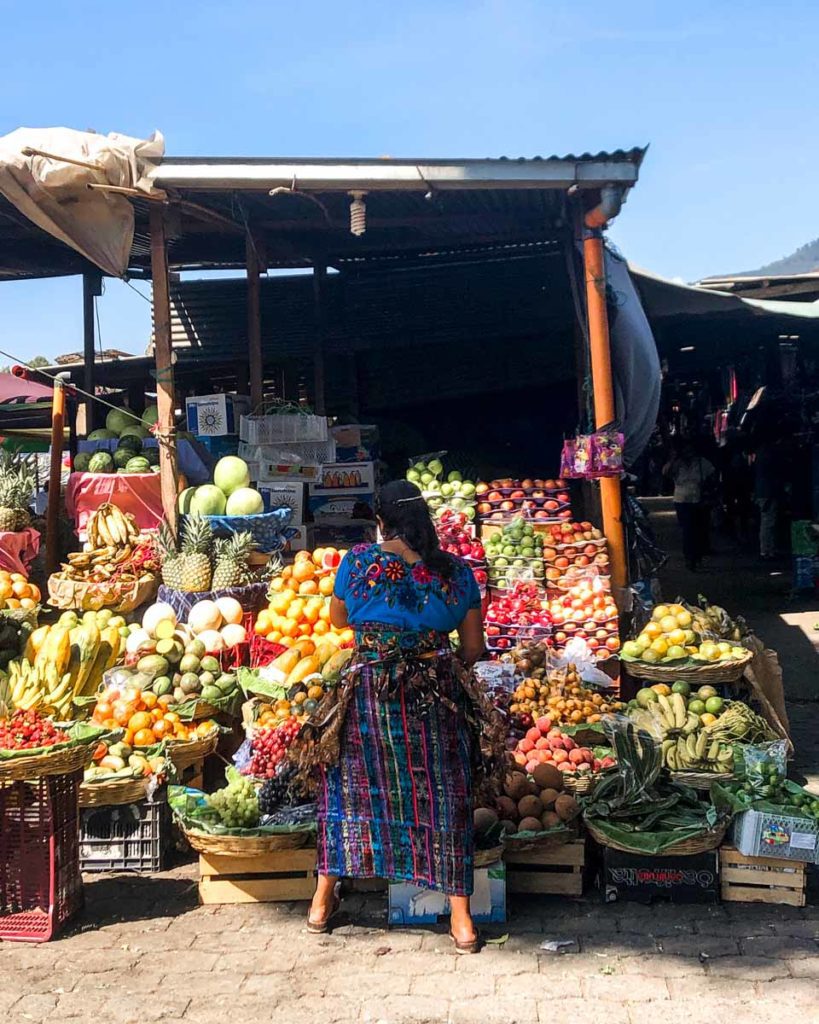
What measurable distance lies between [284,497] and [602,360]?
2.68m

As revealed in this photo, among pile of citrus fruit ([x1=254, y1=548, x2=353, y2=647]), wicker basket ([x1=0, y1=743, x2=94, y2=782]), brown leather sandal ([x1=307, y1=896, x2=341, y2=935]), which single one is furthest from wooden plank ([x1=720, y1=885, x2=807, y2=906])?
wicker basket ([x1=0, y1=743, x2=94, y2=782])

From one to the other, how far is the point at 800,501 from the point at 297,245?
27.5ft

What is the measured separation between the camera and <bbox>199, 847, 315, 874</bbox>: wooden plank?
436 cm

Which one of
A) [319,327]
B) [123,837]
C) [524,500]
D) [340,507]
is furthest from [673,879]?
[319,327]

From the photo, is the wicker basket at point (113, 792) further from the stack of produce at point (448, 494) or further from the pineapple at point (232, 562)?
the stack of produce at point (448, 494)

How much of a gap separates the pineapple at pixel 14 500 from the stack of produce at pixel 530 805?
431cm

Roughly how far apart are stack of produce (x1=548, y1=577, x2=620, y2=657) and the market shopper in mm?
2501

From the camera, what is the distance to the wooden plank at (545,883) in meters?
4.35

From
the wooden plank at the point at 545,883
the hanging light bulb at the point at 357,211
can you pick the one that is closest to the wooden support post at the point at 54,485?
the hanging light bulb at the point at 357,211

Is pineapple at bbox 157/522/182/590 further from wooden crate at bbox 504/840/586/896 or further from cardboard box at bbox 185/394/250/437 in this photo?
wooden crate at bbox 504/840/586/896

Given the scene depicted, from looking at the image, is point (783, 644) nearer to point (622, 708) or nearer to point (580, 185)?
point (622, 708)

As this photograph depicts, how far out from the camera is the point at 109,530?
7.06 metres

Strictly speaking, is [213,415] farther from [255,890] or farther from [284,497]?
[255,890]

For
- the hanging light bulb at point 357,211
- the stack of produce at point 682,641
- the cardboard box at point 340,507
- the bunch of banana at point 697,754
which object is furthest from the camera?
the cardboard box at point 340,507
